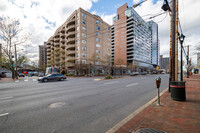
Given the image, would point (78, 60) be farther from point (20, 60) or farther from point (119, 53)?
point (119, 53)

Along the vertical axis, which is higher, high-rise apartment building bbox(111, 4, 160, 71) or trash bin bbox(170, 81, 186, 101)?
high-rise apartment building bbox(111, 4, 160, 71)

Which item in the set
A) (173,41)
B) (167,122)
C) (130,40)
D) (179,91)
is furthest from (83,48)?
(130,40)

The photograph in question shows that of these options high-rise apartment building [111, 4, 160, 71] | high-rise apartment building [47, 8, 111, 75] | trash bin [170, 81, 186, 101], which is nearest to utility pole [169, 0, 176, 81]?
trash bin [170, 81, 186, 101]

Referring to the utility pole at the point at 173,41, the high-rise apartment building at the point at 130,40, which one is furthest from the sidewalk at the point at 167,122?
the high-rise apartment building at the point at 130,40

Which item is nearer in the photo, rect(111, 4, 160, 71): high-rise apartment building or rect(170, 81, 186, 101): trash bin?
rect(170, 81, 186, 101): trash bin

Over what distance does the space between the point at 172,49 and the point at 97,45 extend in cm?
3815

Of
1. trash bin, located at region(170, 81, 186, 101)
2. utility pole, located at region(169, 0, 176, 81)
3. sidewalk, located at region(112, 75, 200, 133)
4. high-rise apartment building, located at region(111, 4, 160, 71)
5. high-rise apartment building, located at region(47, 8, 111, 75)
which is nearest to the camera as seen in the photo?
sidewalk, located at region(112, 75, 200, 133)

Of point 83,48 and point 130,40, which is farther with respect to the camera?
point 130,40

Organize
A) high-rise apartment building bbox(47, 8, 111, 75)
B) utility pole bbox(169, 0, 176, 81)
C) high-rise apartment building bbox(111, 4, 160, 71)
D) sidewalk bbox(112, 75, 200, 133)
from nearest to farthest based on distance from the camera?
sidewalk bbox(112, 75, 200, 133) → utility pole bbox(169, 0, 176, 81) → high-rise apartment building bbox(47, 8, 111, 75) → high-rise apartment building bbox(111, 4, 160, 71)

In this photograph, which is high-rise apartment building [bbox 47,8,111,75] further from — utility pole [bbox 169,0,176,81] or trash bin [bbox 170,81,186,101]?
trash bin [bbox 170,81,186,101]

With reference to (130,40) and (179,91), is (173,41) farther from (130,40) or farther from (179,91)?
(130,40)

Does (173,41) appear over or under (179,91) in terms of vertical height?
over

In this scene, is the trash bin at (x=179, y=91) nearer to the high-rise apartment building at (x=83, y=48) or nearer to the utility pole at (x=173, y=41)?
the utility pole at (x=173, y=41)

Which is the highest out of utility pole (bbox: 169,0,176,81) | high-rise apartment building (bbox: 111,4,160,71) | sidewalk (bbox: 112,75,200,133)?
high-rise apartment building (bbox: 111,4,160,71)
